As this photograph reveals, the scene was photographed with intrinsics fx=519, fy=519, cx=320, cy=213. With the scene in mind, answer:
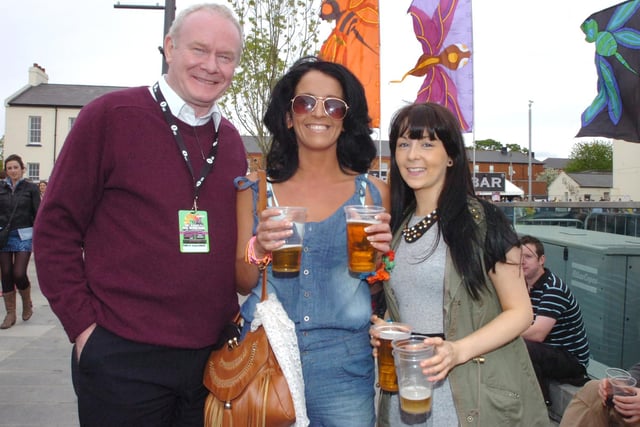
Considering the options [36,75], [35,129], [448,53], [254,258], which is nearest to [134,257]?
[254,258]

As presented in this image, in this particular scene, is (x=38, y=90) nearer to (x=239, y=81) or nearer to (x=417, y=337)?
(x=239, y=81)

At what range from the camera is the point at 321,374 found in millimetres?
2180

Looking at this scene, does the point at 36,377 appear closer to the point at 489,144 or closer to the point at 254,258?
the point at 254,258

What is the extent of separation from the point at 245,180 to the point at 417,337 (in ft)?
3.34

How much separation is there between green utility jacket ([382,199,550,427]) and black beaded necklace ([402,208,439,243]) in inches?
7.0

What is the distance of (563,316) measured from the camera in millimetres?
4379

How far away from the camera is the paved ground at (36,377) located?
4.31 meters

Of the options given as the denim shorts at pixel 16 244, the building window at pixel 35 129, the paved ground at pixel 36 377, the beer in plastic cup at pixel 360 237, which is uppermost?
the building window at pixel 35 129

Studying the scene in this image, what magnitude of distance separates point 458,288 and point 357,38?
794 centimetres

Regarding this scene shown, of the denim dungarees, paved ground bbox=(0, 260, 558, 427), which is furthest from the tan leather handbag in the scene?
paved ground bbox=(0, 260, 558, 427)

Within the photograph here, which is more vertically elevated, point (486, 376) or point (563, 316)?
point (486, 376)

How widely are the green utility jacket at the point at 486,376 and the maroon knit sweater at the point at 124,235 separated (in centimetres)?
102

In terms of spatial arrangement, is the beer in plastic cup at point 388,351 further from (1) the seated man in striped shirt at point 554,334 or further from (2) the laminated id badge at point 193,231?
(1) the seated man in striped shirt at point 554,334

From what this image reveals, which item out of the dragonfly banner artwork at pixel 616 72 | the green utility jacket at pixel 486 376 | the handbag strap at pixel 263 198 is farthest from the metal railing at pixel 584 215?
the handbag strap at pixel 263 198
